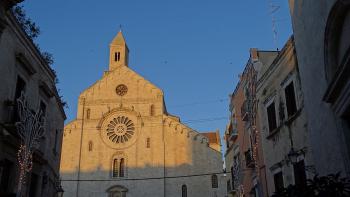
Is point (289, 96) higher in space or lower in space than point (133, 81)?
lower

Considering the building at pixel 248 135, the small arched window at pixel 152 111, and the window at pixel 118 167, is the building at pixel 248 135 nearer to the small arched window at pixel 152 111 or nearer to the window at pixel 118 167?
the window at pixel 118 167

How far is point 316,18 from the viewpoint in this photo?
927 cm

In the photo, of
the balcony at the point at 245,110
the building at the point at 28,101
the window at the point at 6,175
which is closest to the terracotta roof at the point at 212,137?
the balcony at the point at 245,110

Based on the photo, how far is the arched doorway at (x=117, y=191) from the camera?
128 feet

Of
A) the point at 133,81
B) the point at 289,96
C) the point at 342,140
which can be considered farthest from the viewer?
the point at 133,81

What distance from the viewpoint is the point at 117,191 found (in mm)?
39219

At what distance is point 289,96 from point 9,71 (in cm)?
926

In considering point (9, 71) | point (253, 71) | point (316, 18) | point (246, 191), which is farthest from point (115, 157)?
point (316, 18)

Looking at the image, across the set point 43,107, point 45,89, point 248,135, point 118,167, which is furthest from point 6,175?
point 118,167

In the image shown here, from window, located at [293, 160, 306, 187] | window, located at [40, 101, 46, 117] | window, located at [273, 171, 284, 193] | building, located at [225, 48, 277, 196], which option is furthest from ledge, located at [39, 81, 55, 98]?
window, located at [293, 160, 306, 187]

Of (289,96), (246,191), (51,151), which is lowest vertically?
(246,191)

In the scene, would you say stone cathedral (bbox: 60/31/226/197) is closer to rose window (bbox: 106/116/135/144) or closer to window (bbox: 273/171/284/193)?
rose window (bbox: 106/116/135/144)

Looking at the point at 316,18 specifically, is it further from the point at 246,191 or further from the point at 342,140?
the point at 246,191

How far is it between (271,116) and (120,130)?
27.9 meters
